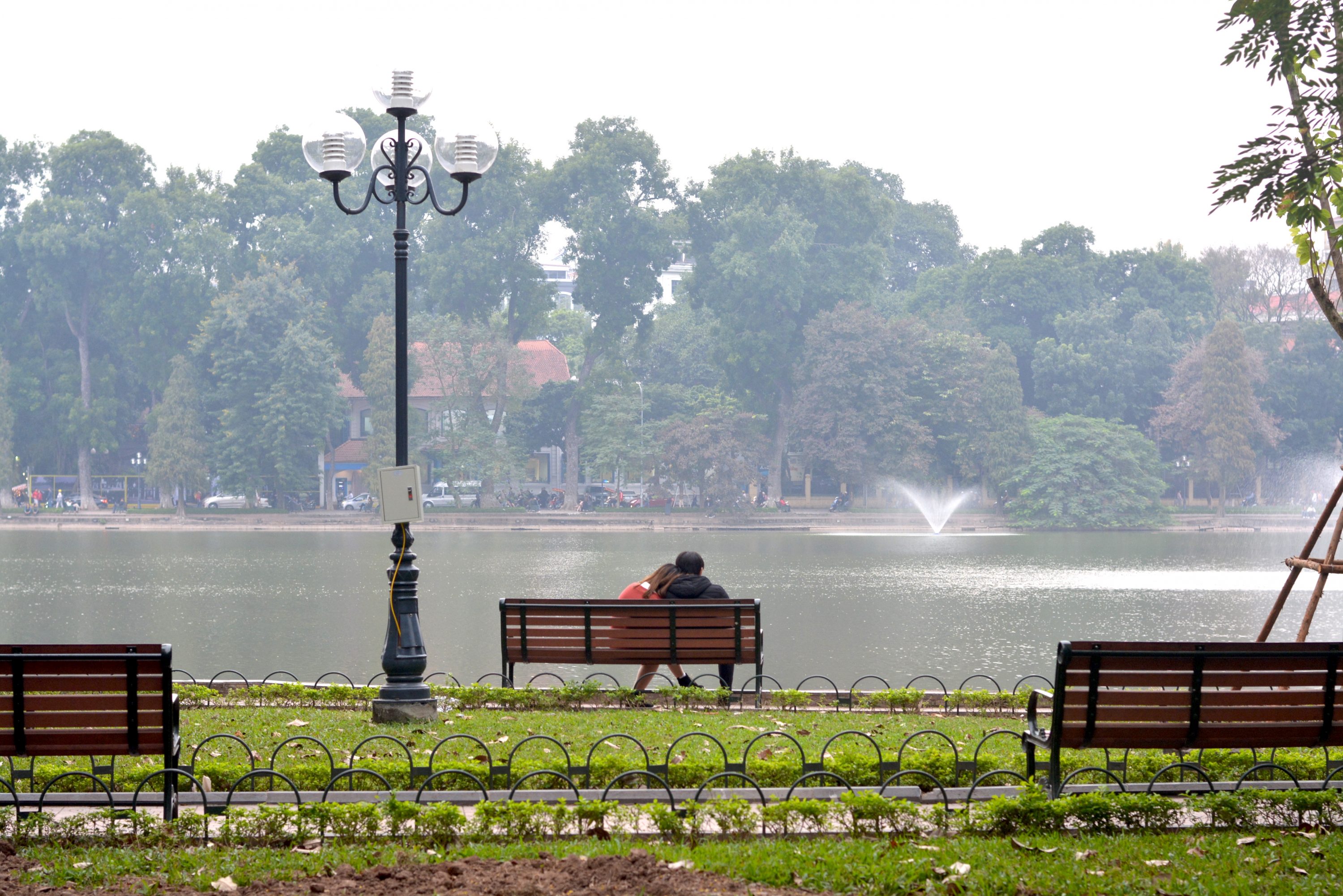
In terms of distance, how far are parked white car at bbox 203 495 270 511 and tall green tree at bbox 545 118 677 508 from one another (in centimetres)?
1591

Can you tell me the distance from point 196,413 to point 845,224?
34.7 m

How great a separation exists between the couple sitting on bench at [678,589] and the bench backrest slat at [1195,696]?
4216 mm

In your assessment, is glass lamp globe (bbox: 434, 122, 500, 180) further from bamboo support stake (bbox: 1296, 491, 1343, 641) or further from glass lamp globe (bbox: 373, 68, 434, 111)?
bamboo support stake (bbox: 1296, 491, 1343, 641)

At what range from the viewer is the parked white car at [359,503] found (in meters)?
65.4

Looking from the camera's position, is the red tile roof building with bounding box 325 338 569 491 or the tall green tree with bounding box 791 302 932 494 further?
the red tile roof building with bounding box 325 338 569 491

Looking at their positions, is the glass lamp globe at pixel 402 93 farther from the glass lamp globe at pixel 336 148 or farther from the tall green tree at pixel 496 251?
the tall green tree at pixel 496 251

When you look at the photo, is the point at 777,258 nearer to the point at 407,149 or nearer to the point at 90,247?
the point at 90,247

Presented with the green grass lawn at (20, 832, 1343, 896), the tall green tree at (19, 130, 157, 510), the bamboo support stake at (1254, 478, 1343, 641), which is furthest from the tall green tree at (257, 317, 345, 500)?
the green grass lawn at (20, 832, 1343, 896)

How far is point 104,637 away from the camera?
17672mm

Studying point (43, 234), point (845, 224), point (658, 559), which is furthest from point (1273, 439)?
point (43, 234)

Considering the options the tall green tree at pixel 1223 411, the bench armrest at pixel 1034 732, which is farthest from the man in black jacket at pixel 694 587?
the tall green tree at pixel 1223 411

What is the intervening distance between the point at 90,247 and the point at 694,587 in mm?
65432

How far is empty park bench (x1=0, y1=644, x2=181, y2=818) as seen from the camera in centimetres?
552

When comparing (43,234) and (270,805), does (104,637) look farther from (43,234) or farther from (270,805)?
(43,234)
